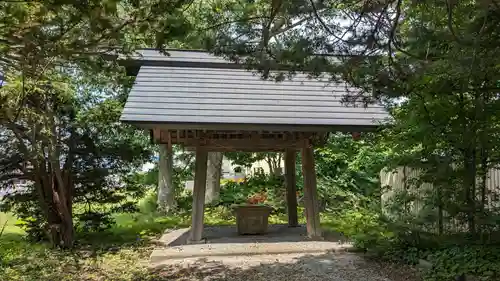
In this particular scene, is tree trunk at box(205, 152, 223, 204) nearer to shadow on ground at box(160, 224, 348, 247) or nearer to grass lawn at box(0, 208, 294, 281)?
grass lawn at box(0, 208, 294, 281)

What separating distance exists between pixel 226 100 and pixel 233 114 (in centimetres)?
59

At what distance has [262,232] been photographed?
819 cm

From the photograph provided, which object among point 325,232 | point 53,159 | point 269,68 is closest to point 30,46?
point 269,68

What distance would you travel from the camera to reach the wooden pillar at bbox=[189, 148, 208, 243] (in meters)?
7.19

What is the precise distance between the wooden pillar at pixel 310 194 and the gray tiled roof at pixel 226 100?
790mm

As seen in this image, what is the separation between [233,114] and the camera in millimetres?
7000

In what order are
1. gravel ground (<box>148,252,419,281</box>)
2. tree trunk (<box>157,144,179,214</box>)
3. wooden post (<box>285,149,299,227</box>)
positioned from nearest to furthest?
gravel ground (<box>148,252,419,281</box>) < wooden post (<box>285,149,299,227</box>) < tree trunk (<box>157,144,179,214</box>)

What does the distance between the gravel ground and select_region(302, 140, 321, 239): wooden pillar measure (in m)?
0.99

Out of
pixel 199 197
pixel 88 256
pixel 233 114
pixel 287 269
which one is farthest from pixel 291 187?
pixel 88 256

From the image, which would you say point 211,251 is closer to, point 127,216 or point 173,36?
point 173,36

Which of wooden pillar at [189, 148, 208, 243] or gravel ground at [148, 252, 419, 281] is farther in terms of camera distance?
wooden pillar at [189, 148, 208, 243]

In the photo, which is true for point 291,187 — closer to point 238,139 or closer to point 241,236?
point 241,236

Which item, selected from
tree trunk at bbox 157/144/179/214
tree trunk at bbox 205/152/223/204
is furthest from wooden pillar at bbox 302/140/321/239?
tree trunk at bbox 205/152/223/204

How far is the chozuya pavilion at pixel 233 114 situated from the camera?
6.78 metres
